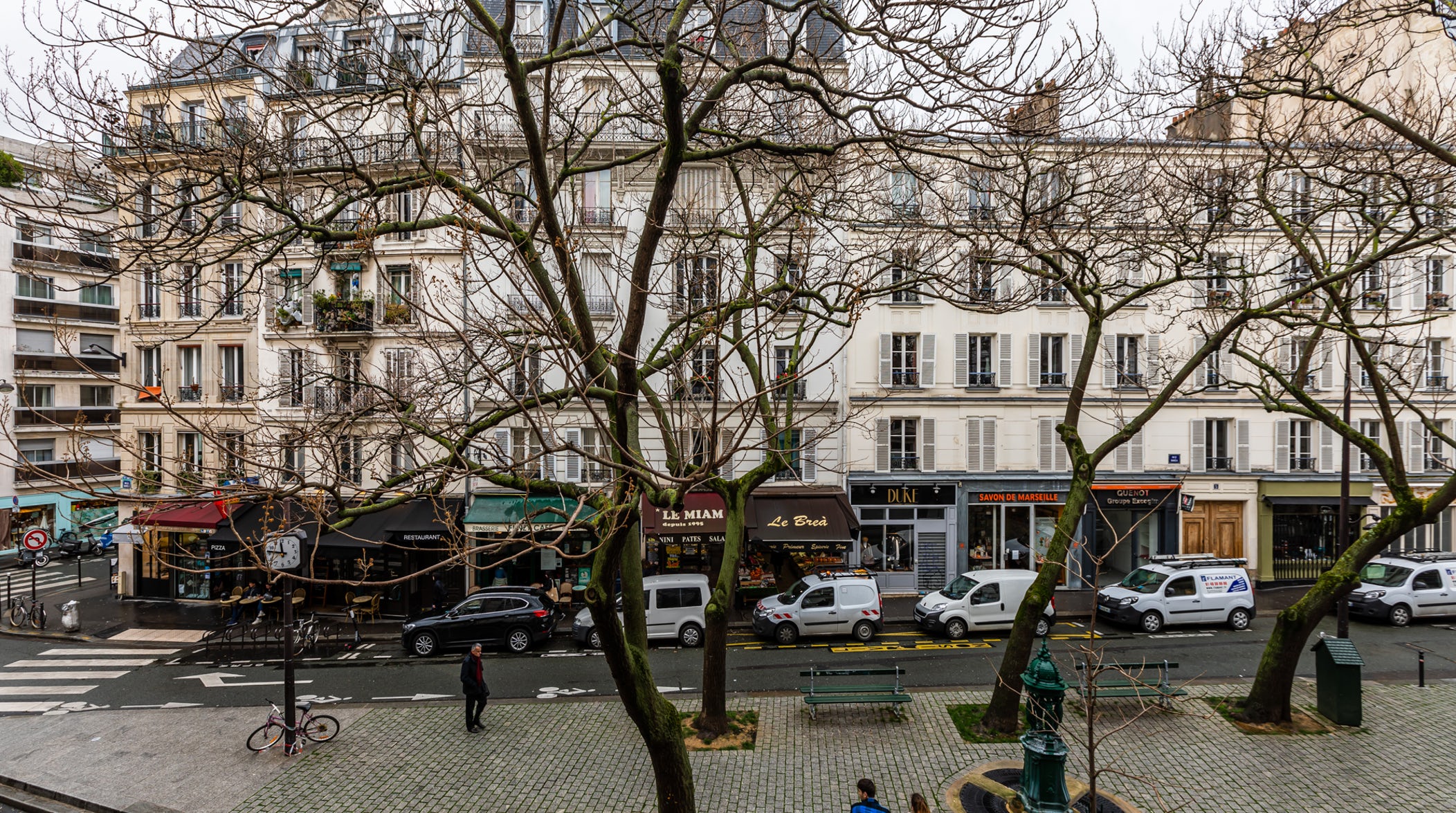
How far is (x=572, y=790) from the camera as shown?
1043 centimetres

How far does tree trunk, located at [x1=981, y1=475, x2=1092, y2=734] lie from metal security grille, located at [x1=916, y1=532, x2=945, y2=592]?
38.6 feet

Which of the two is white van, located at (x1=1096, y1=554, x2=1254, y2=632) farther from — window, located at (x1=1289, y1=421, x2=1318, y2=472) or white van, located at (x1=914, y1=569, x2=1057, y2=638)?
window, located at (x1=1289, y1=421, x2=1318, y2=472)

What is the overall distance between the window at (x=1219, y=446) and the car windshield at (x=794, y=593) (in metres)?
13.7

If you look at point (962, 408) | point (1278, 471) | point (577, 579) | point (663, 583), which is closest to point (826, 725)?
point (663, 583)

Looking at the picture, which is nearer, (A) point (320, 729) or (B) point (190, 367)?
(A) point (320, 729)

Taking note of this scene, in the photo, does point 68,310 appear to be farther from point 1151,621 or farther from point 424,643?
point 1151,621

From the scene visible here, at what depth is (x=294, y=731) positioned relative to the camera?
11812 millimetres

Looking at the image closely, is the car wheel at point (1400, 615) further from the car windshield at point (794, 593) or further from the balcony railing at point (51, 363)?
the balcony railing at point (51, 363)

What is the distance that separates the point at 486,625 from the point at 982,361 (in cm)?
1552

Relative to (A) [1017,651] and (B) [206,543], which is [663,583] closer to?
(A) [1017,651]

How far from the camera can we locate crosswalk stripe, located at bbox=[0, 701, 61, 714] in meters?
13.9

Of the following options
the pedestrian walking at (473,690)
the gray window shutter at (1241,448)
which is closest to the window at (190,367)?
the pedestrian walking at (473,690)

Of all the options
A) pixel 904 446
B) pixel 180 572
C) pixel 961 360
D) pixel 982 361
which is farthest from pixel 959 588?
pixel 180 572

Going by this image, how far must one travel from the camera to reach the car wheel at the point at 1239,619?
61.3 ft
